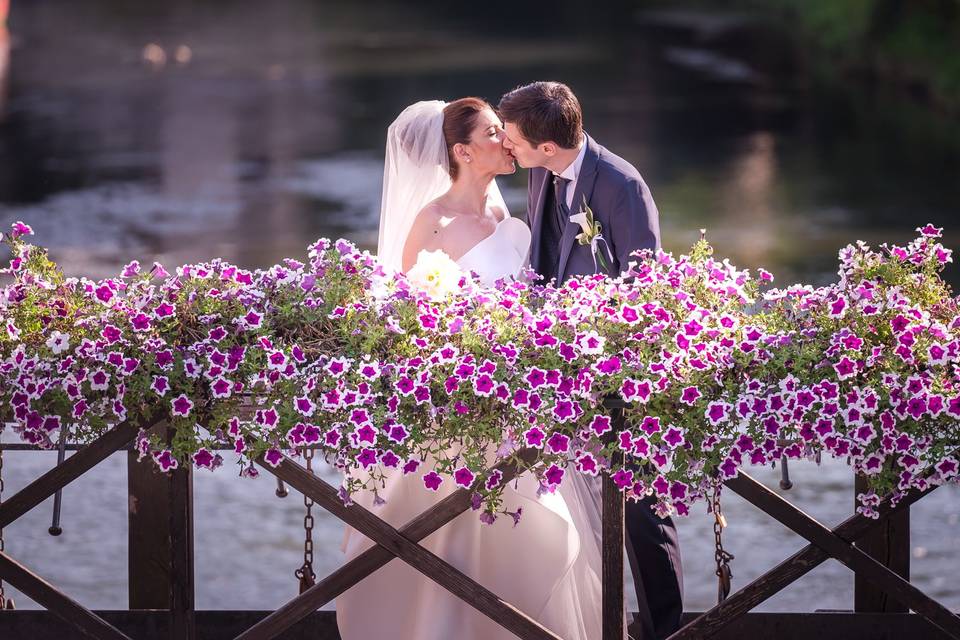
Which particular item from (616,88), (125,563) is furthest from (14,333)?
(616,88)

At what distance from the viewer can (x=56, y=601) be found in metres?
3.40

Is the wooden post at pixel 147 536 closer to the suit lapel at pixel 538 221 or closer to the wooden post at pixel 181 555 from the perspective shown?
the wooden post at pixel 181 555

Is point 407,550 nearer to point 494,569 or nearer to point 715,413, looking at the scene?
point 494,569

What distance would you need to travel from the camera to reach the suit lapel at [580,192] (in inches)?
179

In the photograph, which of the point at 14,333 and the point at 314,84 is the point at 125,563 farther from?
the point at 314,84

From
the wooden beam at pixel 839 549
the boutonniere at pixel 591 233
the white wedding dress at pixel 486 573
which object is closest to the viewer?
the wooden beam at pixel 839 549

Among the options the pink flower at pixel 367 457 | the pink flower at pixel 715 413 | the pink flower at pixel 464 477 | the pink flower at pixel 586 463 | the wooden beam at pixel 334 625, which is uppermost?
the pink flower at pixel 715 413

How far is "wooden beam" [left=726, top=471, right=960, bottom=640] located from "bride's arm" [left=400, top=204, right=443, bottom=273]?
6.75 ft

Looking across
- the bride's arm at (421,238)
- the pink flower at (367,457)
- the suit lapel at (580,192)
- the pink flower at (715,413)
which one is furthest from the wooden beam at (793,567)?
the bride's arm at (421,238)

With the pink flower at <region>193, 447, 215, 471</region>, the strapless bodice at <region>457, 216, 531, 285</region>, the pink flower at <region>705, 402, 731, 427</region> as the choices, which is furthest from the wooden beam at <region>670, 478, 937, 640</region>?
the strapless bodice at <region>457, 216, 531, 285</region>

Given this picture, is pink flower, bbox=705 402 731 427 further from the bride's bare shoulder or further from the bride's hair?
the bride's hair

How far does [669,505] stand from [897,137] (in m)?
13.8

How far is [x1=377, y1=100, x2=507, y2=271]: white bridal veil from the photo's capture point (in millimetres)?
5137

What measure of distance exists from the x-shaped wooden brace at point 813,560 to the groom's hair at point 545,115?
5.42 ft
